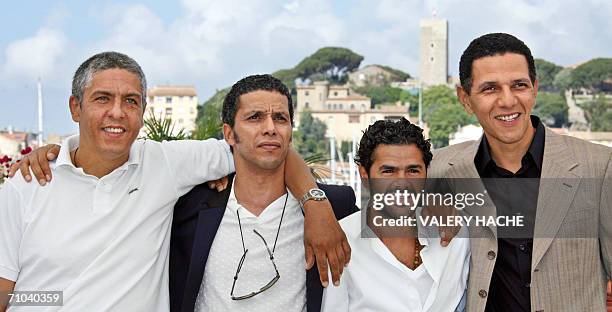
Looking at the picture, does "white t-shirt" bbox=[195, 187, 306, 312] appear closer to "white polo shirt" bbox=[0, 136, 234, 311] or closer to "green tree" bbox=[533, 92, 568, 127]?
"white polo shirt" bbox=[0, 136, 234, 311]

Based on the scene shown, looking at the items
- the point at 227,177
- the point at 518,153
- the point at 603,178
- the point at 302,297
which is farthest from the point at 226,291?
the point at 603,178

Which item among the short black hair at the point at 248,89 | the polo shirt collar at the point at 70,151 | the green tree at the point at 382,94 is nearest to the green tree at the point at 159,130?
the short black hair at the point at 248,89

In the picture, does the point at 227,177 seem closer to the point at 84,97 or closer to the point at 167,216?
the point at 167,216

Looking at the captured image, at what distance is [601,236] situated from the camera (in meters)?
2.29

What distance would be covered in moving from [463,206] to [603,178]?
0.44 meters

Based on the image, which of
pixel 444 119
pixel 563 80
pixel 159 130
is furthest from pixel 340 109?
pixel 159 130

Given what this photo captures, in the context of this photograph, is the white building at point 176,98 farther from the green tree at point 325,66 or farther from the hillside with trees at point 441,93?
the green tree at point 325,66

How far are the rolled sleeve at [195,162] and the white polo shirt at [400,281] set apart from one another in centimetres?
52

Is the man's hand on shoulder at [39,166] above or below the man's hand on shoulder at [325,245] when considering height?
above

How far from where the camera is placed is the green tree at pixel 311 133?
62281 mm

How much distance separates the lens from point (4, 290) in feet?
7.20

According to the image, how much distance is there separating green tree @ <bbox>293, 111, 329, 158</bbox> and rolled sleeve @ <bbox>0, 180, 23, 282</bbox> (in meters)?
59.6

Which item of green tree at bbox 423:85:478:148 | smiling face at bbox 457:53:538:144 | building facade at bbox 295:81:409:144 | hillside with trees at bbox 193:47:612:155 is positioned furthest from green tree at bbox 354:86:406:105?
smiling face at bbox 457:53:538:144

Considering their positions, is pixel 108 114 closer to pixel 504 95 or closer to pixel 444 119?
pixel 504 95
